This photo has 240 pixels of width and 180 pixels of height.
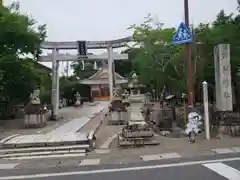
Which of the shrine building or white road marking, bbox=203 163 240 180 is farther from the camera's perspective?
the shrine building

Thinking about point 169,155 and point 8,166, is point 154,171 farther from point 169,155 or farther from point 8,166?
point 8,166

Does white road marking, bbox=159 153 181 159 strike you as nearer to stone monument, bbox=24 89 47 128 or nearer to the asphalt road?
the asphalt road

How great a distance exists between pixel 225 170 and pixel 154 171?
1855mm

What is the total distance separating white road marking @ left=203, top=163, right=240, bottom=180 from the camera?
876 centimetres

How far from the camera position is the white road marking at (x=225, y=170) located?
345 inches

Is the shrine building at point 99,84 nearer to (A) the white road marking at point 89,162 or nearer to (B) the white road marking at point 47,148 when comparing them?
(B) the white road marking at point 47,148

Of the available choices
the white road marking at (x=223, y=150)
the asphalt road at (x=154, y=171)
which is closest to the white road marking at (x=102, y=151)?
the asphalt road at (x=154, y=171)

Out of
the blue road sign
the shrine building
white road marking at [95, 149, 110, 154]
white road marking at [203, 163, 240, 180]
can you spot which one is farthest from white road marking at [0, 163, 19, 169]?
the shrine building

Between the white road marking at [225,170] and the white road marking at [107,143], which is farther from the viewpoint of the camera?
the white road marking at [107,143]

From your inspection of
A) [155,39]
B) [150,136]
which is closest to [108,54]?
[155,39]

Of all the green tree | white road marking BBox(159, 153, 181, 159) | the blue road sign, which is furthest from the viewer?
the green tree

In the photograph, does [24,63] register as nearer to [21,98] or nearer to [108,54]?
[21,98]

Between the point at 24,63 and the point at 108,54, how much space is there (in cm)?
1406

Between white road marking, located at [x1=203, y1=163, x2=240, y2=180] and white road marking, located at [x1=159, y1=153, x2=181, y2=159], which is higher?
white road marking, located at [x1=203, y1=163, x2=240, y2=180]
